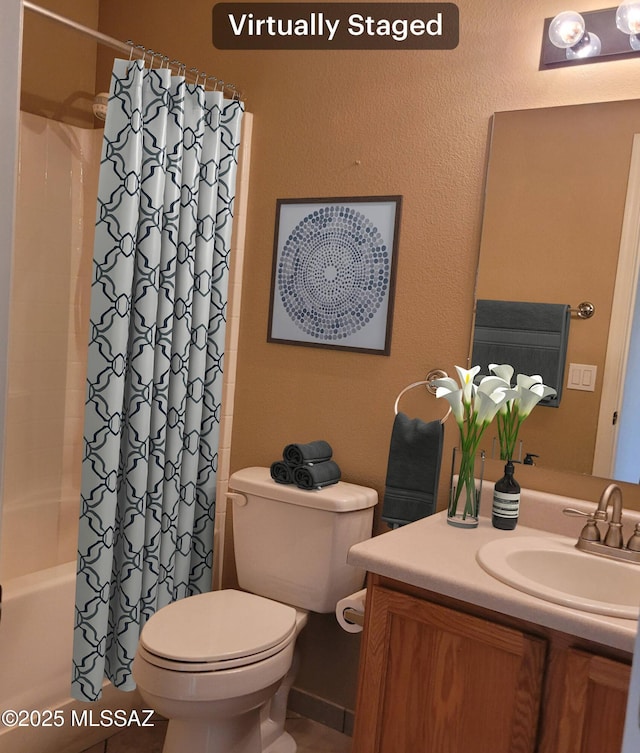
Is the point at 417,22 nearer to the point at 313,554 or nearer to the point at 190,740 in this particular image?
the point at 313,554

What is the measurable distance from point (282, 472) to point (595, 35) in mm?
1500

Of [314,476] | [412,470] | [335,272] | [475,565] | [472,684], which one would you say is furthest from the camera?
[335,272]

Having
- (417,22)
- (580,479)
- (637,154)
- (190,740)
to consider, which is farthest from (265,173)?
(190,740)

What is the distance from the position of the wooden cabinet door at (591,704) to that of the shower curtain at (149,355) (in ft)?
4.36

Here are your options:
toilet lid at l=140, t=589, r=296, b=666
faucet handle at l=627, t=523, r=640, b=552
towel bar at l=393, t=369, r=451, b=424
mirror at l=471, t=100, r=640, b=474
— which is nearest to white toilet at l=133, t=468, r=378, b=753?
toilet lid at l=140, t=589, r=296, b=666

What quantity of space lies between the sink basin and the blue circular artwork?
906 millimetres

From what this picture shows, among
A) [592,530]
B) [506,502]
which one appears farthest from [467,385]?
[592,530]

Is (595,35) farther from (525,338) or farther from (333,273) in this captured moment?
(333,273)

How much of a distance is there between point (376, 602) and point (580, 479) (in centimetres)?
69

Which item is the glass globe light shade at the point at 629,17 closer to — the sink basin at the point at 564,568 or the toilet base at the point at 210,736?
the sink basin at the point at 564,568

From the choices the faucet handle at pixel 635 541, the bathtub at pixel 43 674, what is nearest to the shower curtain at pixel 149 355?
the bathtub at pixel 43 674

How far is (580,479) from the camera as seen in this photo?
1982 mm

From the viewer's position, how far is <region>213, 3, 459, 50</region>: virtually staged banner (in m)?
2.19

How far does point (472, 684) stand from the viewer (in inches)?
60.4
